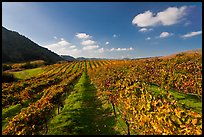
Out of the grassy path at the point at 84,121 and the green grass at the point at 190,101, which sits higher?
the green grass at the point at 190,101

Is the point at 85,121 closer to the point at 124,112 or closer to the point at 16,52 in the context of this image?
the point at 124,112

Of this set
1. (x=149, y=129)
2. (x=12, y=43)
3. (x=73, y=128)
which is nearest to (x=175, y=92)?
(x=73, y=128)

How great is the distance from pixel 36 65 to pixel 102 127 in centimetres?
9137

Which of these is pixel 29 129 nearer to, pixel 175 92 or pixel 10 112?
pixel 10 112

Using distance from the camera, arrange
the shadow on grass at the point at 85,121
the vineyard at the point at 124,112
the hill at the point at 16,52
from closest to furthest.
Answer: the vineyard at the point at 124,112 → the shadow on grass at the point at 85,121 → the hill at the point at 16,52

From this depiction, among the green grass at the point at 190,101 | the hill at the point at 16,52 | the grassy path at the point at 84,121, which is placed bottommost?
the grassy path at the point at 84,121

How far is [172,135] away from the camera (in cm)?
727

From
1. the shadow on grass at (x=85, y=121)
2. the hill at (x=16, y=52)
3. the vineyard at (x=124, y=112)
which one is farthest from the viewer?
the hill at (x=16, y=52)

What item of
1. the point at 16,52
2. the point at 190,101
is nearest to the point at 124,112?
the point at 190,101

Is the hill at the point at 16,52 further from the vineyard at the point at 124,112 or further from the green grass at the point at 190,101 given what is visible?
the green grass at the point at 190,101

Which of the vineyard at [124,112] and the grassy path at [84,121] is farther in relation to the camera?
the grassy path at [84,121]

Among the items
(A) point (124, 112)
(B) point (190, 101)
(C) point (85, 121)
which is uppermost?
(A) point (124, 112)

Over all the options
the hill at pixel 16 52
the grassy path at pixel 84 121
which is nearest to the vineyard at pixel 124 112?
the grassy path at pixel 84 121

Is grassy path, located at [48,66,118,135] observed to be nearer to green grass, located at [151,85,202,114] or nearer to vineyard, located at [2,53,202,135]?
vineyard, located at [2,53,202,135]
